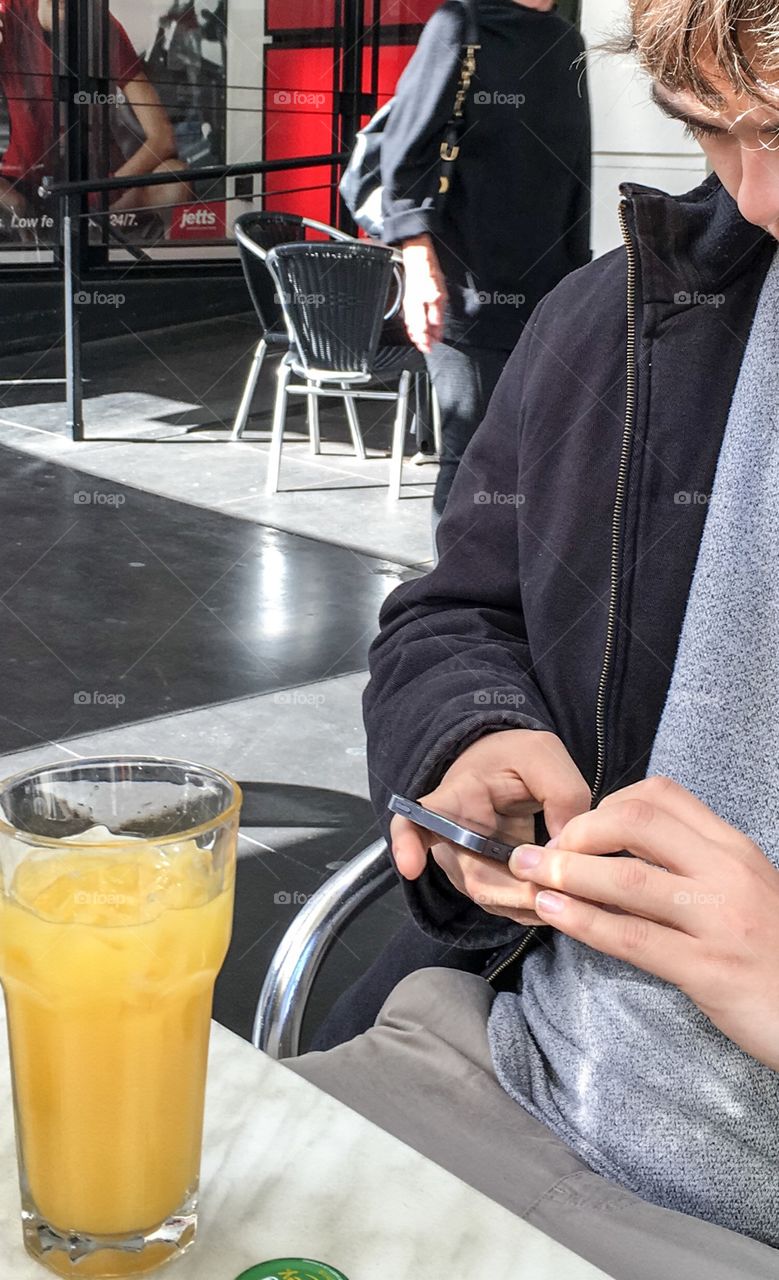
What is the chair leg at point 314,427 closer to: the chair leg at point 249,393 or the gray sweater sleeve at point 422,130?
the chair leg at point 249,393

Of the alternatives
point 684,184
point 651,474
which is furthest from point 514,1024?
point 684,184

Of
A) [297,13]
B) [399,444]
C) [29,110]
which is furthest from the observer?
[297,13]

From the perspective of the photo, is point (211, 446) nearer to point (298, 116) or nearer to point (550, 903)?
point (298, 116)

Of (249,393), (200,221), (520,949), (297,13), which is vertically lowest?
(249,393)

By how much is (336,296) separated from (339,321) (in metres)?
0.09

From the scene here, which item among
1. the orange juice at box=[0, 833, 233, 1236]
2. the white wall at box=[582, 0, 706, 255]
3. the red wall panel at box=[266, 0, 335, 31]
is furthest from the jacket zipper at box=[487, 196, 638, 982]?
the red wall panel at box=[266, 0, 335, 31]

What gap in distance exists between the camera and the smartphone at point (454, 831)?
85cm

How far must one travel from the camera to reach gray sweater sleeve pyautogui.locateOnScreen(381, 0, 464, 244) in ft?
10.5

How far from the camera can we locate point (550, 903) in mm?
784

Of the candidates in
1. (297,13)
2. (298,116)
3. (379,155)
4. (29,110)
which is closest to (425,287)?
(379,155)

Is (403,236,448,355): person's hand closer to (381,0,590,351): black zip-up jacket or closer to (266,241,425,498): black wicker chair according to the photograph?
(381,0,590,351): black zip-up jacket

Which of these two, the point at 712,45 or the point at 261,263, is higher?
the point at 712,45

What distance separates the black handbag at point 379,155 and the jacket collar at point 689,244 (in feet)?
7.68

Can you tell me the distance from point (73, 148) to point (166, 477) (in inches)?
159
